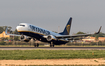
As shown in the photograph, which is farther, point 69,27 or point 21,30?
point 69,27

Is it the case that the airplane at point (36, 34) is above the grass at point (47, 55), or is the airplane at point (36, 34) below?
above

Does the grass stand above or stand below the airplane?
below

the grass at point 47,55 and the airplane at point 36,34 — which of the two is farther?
the airplane at point 36,34

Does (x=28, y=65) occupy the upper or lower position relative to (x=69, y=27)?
lower

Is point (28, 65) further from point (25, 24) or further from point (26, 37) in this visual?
point (26, 37)

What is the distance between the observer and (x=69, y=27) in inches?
2997

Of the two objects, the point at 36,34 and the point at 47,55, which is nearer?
the point at 47,55

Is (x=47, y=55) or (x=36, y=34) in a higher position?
(x=36, y=34)

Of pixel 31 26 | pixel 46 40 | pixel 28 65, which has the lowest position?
pixel 28 65

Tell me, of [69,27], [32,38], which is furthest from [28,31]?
[69,27]

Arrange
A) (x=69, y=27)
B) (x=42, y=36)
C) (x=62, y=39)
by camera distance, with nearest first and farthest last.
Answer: (x=42, y=36)
(x=62, y=39)
(x=69, y=27)

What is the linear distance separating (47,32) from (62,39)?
6.71 m

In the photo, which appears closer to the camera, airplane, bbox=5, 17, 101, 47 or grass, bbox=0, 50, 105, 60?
grass, bbox=0, 50, 105, 60

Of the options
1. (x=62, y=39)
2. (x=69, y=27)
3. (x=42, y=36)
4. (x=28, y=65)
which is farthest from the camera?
(x=69, y=27)
